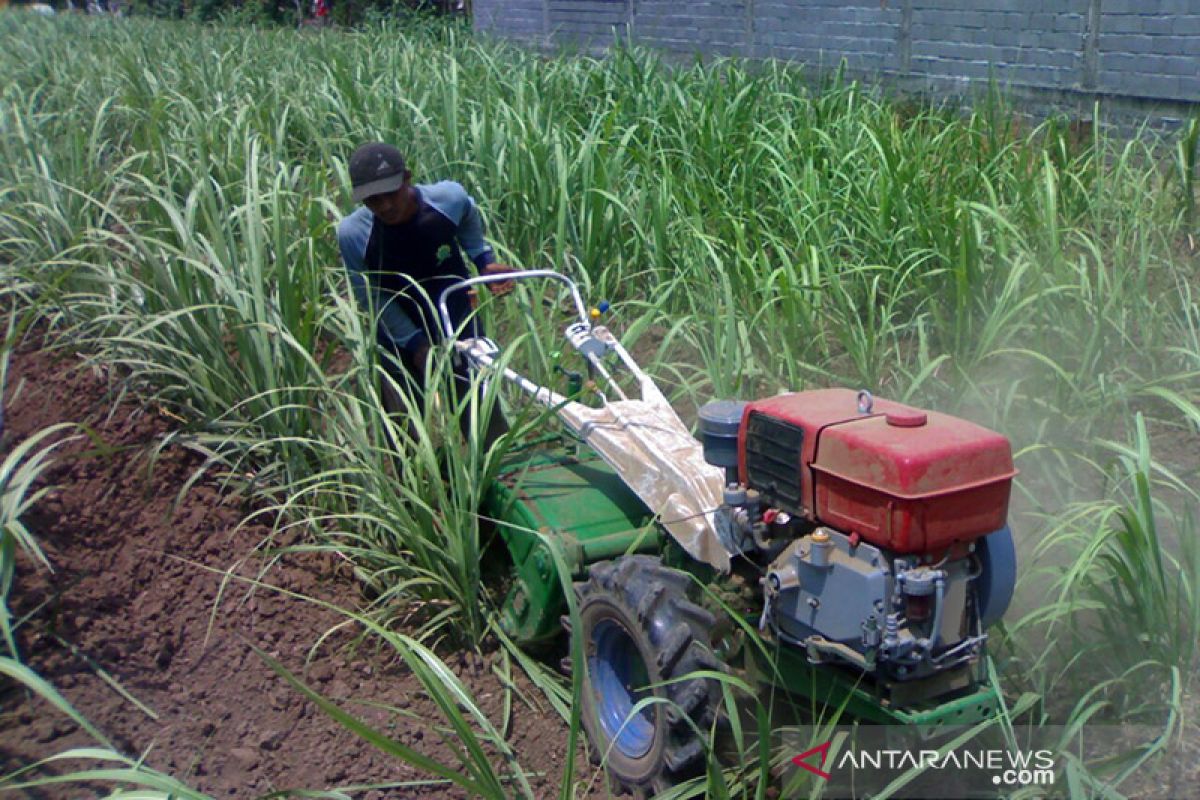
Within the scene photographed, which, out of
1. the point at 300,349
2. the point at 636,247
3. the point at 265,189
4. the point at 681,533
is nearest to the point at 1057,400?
the point at 681,533

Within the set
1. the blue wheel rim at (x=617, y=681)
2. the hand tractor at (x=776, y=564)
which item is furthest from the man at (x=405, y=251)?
the blue wheel rim at (x=617, y=681)

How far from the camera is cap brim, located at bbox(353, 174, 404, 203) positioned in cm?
387

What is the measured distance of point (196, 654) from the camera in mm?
3227

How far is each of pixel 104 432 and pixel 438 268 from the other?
135 cm

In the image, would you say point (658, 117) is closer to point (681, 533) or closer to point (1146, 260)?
point (1146, 260)

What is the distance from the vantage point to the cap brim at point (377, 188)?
3869 mm

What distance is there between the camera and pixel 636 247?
5398 mm

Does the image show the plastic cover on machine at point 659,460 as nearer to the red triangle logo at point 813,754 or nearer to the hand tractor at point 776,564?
the hand tractor at point 776,564

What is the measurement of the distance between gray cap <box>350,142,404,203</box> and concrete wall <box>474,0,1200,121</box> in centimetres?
444

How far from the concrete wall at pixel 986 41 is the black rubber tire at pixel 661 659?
17.2 ft

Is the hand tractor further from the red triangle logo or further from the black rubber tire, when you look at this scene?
the red triangle logo

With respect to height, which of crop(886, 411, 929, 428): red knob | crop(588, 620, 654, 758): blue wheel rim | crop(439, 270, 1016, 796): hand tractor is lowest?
crop(588, 620, 654, 758): blue wheel rim

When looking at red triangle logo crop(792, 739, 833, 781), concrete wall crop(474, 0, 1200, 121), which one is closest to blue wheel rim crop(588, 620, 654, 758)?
red triangle logo crop(792, 739, 833, 781)

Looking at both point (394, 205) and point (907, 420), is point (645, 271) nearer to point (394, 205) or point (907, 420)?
point (394, 205)
